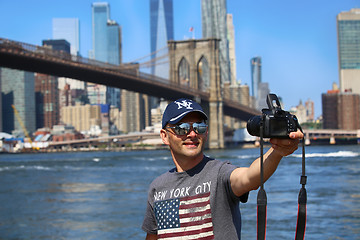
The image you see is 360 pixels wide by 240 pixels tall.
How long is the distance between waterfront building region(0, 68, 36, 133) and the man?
492 feet

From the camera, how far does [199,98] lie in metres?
60.9

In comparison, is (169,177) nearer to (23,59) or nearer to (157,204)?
(157,204)

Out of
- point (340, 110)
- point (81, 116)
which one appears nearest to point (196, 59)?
point (340, 110)

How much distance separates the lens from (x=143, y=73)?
178 ft

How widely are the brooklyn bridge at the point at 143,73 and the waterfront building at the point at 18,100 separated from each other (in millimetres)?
81113

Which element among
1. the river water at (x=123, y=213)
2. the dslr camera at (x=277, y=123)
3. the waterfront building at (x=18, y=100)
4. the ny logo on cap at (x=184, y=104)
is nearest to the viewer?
the dslr camera at (x=277, y=123)

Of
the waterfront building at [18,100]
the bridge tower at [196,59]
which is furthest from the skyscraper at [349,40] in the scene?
the bridge tower at [196,59]

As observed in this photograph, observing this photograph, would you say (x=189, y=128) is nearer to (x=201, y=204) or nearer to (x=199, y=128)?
(x=199, y=128)

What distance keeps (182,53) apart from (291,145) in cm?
7546

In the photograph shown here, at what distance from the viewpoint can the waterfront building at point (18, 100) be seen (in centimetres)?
15050

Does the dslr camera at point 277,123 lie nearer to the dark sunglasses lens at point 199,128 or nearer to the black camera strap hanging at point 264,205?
the black camera strap hanging at point 264,205

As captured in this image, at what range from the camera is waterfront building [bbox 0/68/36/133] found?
15050cm

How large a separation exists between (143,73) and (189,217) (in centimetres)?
5214

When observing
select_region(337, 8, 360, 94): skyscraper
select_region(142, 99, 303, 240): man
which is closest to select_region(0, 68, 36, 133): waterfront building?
select_region(337, 8, 360, 94): skyscraper
